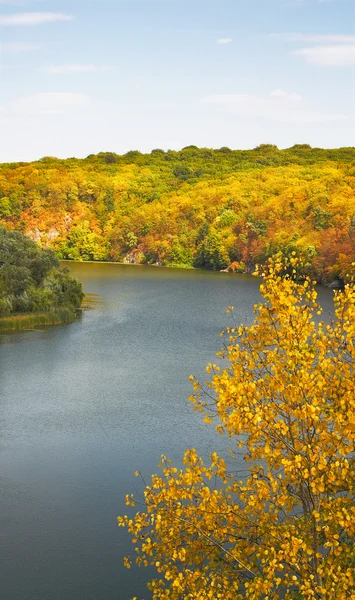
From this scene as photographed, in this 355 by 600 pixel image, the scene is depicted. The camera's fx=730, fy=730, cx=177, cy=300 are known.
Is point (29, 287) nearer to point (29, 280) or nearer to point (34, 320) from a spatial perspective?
point (29, 280)

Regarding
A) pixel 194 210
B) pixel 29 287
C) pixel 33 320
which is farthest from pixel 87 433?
pixel 194 210

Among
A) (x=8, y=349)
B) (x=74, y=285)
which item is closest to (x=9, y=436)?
(x=8, y=349)

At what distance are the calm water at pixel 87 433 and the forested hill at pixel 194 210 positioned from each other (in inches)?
1272

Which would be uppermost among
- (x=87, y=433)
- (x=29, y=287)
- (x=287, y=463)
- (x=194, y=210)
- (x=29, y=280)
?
(x=194, y=210)

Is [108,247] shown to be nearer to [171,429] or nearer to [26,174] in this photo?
[26,174]

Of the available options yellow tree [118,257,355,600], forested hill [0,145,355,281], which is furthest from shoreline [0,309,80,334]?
forested hill [0,145,355,281]

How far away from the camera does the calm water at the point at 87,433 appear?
47.2ft

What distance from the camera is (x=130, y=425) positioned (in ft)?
74.6

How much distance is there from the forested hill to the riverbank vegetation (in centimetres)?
2994

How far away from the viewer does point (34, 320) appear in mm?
39188

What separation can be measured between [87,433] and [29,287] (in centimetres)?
1955

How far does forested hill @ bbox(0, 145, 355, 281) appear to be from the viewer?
260ft

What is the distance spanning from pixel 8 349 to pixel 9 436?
38.5ft

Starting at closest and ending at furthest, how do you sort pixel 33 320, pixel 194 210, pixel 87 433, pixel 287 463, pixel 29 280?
pixel 287 463, pixel 87 433, pixel 33 320, pixel 29 280, pixel 194 210
